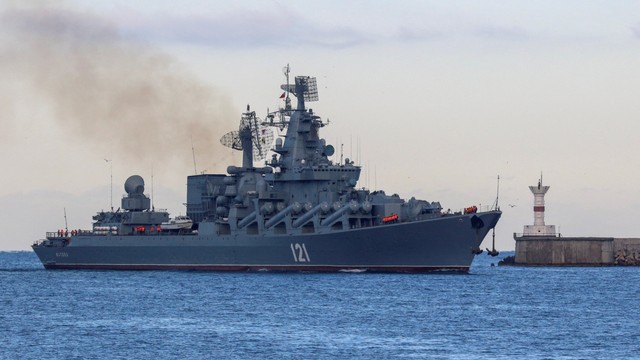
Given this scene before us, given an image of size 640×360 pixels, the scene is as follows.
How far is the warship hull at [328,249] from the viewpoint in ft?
229

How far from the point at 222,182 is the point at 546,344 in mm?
45110

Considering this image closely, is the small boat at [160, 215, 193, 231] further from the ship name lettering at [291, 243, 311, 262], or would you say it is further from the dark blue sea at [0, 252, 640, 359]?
the ship name lettering at [291, 243, 311, 262]

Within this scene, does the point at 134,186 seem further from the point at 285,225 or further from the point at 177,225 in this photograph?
the point at 285,225

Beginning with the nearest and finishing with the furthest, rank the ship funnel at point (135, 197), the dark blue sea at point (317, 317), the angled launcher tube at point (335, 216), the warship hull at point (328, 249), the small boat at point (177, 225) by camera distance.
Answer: the dark blue sea at point (317, 317) < the warship hull at point (328, 249) < the angled launcher tube at point (335, 216) < the small boat at point (177, 225) < the ship funnel at point (135, 197)

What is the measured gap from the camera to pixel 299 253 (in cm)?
7375

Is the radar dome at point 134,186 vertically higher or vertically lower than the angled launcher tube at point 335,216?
higher

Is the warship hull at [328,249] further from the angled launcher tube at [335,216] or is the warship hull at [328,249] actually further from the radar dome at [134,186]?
the radar dome at [134,186]

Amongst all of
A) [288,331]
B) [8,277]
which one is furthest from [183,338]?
[8,277]

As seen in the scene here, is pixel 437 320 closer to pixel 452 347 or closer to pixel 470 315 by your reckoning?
pixel 470 315

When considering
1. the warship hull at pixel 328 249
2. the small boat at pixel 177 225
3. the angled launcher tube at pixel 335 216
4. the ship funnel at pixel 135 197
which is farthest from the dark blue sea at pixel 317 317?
the ship funnel at pixel 135 197

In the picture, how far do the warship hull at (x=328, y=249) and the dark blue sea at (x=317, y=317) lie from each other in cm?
135

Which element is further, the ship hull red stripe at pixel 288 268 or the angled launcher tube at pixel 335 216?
the angled launcher tube at pixel 335 216

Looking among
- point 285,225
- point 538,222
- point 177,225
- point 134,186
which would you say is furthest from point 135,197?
point 538,222

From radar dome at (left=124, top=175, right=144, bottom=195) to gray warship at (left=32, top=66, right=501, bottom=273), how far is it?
7 cm
